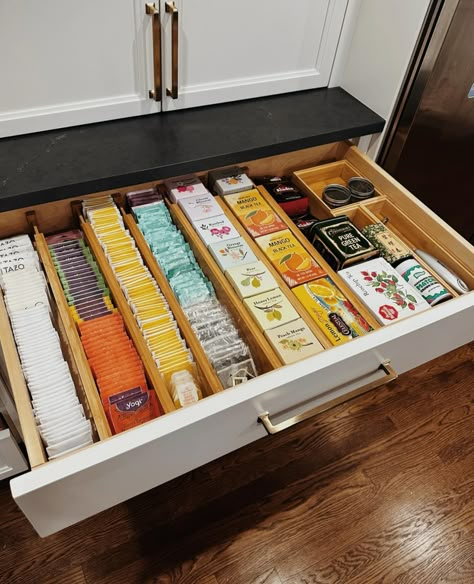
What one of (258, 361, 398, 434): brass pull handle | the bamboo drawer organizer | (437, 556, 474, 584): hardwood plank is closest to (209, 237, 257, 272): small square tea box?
the bamboo drawer organizer

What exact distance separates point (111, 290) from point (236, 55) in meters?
0.67

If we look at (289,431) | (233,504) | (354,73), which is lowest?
(233,504)

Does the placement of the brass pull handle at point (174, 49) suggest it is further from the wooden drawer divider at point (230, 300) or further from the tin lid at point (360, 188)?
the tin lid at point (360, 188)

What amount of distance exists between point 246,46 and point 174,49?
207 mm

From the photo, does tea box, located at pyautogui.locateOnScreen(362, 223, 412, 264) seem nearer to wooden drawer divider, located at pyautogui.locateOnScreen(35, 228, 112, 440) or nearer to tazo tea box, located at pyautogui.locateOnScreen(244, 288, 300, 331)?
tazo tea box, located at pyautogui.locateOnScreen(244, 288, 300, 331)

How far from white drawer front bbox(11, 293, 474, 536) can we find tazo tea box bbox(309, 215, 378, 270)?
24 cm

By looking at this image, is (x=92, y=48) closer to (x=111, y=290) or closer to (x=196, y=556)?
(x=111, y=290)

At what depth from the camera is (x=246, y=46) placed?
3.78ft

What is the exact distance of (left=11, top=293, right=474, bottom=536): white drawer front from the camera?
62cm

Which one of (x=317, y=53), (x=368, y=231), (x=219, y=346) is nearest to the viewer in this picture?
(x=219, y=346)

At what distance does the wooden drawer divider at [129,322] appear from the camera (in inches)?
31.9

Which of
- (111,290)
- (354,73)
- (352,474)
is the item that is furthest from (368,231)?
(352,474)

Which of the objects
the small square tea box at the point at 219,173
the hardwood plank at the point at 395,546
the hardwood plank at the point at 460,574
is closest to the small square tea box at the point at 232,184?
the small square tea box at the point at 219,173

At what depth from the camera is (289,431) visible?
1.46 m
